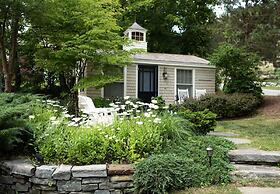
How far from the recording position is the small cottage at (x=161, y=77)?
48.5ft

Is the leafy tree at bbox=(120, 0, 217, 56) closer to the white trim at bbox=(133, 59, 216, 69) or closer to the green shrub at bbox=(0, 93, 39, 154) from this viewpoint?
the white trim at bbox=(133, 59, 216, 69)

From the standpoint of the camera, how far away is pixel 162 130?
17.3ft

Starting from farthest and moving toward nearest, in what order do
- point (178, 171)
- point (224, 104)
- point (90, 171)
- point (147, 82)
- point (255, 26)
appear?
point (147, 82), point (255, 26), point (224, 104), point (90, 171), point (178, 171)

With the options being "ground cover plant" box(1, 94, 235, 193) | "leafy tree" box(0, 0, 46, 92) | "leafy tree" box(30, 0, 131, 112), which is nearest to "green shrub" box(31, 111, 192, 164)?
"ground cover plant" box(1, 94, 235, 193)

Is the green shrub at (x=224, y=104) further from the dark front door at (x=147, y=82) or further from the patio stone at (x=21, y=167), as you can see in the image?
the patio stone at (x=21, y=167)

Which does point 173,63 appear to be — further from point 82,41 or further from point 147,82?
point 82,41

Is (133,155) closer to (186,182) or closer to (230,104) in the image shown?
(186,182)

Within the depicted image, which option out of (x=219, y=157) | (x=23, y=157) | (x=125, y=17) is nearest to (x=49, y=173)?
(x=23, y=157)

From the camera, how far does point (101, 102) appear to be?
509 inches

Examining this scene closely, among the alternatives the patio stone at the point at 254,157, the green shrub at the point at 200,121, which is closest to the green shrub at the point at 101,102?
the green shrub at the point at 200,121

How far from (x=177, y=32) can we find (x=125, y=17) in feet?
13.5

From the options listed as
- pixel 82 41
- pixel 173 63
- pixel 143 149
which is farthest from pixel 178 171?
pixel 173 63

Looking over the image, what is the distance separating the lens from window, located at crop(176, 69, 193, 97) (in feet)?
52.0

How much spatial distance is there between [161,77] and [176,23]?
912cm
